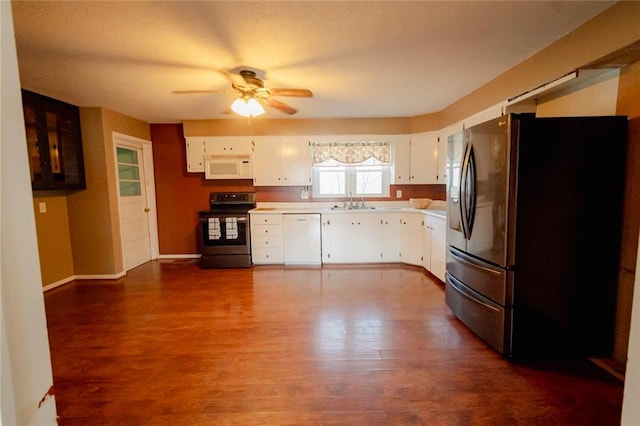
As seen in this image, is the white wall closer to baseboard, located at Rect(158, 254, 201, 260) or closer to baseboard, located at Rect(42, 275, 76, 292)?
baseboard, located at Rect(42, 275, 76, 292)

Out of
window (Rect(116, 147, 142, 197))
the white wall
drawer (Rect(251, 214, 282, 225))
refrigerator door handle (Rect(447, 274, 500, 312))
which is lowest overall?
refrigerator door handle (Rect(447, 274, 500, 312))

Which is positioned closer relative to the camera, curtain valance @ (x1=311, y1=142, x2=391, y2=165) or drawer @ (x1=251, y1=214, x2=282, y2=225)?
drawer @ (x1=251, y1=214, x2=282, y2=225)

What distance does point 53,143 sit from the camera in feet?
11.4

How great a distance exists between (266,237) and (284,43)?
2945 mm

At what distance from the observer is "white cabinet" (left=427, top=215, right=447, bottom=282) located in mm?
3557

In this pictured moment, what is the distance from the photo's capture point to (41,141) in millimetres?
3301

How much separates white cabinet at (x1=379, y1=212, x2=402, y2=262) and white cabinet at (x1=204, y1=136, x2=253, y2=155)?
244 cm

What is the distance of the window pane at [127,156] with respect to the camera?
4422 millimetres

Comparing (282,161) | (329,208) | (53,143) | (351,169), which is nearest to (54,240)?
(53,143)

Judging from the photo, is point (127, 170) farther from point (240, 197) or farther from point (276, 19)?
point (276, 19)

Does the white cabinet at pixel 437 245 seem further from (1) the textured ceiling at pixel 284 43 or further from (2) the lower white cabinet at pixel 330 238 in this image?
(1) the textured ceiling at pixel 284 43

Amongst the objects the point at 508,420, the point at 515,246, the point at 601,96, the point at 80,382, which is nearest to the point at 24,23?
the point at 80,382

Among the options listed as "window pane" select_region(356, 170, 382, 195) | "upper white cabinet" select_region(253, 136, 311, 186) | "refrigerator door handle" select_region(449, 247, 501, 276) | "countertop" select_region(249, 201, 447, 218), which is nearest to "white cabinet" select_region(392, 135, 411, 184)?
"window pane" select_region(356, 170, 382, 195)

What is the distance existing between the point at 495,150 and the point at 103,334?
11.8ft
